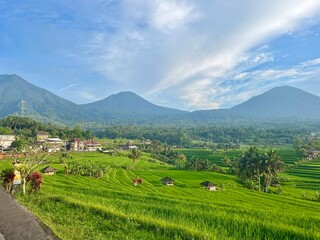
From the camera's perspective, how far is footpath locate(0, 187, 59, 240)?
7667mm

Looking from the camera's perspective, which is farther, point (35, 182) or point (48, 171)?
A: point (48, 171)

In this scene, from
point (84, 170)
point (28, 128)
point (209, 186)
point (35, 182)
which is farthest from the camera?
point (28, 128)

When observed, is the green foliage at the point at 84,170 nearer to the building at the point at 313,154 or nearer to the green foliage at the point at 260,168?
the green foliage at the point at 260,168

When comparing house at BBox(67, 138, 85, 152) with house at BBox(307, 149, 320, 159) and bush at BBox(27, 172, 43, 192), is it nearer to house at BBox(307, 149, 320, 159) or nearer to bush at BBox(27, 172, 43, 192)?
house at BBox(307, 149, 320, 159)

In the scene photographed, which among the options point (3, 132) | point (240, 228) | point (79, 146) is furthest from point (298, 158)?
point (240, 228)

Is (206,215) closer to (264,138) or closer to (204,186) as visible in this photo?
(204,186)

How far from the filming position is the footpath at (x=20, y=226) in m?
7.67

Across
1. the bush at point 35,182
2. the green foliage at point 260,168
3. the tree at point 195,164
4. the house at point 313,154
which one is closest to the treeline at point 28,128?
the tree at point 195,164

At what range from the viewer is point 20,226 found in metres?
8.52

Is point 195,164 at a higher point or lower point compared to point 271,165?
lower

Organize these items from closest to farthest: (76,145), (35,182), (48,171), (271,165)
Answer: (35,182)
(48,171)
(271,165)
(76,145)

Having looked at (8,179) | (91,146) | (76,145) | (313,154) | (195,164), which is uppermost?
(8,179)

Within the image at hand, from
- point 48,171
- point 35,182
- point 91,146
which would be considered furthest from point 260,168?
point 91,146

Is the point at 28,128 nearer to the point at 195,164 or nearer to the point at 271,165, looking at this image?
the point at 195,164
